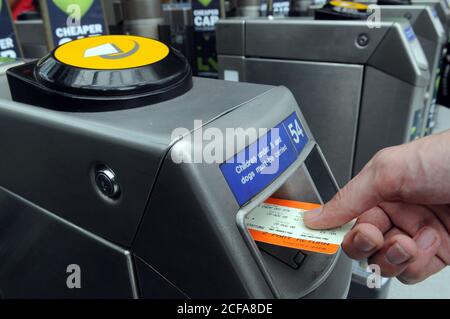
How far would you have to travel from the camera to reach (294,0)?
2.46 m

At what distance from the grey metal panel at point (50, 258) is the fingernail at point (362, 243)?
0.27m

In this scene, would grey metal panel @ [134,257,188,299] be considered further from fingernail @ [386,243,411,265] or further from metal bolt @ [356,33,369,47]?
metal bolt @ [356,33,369,47]

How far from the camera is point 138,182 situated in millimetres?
399

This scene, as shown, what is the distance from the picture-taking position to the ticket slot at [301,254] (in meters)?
0.47

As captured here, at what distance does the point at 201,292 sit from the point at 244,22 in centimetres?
78

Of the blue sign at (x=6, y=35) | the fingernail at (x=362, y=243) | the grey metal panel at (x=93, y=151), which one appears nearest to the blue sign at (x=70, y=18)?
the blue sign at (x=6, y=35)

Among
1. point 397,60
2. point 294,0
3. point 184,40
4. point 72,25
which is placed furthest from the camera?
point 294,0

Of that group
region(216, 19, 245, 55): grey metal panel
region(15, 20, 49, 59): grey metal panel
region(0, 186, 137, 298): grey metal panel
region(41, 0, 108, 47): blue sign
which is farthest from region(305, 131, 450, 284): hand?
region(15, 20, 49, 59): grey metal panel

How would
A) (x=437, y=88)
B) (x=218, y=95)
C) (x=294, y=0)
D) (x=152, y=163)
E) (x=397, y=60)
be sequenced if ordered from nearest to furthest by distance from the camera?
1. (x=152, y=163)
2. (x=218, y=95)
3. (x=397, y=60)
4. (x=437, y=88)
5. (x=294, y=0)

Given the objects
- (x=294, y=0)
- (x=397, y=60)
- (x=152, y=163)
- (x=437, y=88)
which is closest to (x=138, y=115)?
(x=152, y=163)

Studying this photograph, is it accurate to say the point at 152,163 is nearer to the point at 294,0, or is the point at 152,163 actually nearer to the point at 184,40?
the point at 184,40

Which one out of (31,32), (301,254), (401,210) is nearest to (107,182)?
(301,254)
